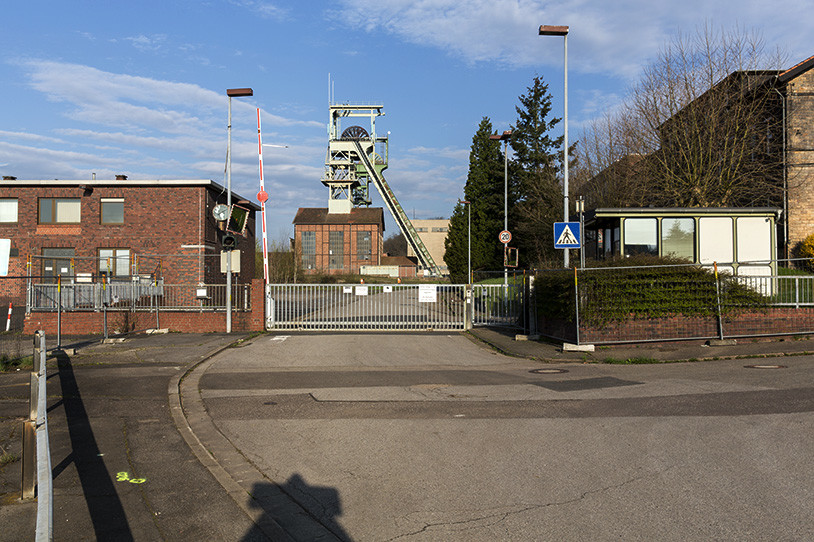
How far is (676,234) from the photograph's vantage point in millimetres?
18312

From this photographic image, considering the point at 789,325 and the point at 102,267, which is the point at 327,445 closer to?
the point at 789,325

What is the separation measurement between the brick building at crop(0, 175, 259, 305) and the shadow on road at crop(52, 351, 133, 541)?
24.9 metres

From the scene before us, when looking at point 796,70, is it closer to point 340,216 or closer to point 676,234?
point 676,234

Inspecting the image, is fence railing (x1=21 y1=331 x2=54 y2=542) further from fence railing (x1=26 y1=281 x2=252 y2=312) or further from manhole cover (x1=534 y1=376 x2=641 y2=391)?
fence railing (x1=26 y1=281 x2=252 y2=312)

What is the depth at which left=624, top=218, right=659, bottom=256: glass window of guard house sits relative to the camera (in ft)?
60.6

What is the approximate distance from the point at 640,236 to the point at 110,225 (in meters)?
27.9

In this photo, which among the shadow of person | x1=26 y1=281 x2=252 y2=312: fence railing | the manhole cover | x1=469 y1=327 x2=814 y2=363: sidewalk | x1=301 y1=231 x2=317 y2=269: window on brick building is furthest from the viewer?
x1=301 y1=231 x2=317 y2=269: window on brick building

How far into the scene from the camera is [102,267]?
113ft

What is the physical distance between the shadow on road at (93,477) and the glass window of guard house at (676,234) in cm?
1537

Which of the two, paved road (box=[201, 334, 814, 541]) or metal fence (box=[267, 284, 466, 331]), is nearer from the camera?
paved road (box=[201, 334, 814, 541])

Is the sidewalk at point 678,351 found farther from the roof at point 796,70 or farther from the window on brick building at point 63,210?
the window on brick building at point 63,210

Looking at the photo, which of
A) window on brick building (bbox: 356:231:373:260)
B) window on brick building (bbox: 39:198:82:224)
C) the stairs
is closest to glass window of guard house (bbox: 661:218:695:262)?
window on brick building (bbox: 39:198:82:224)

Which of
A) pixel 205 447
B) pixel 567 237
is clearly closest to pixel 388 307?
pixel 567 237

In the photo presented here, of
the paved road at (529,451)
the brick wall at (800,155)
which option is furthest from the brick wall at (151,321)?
the brick wall at (800,155)
